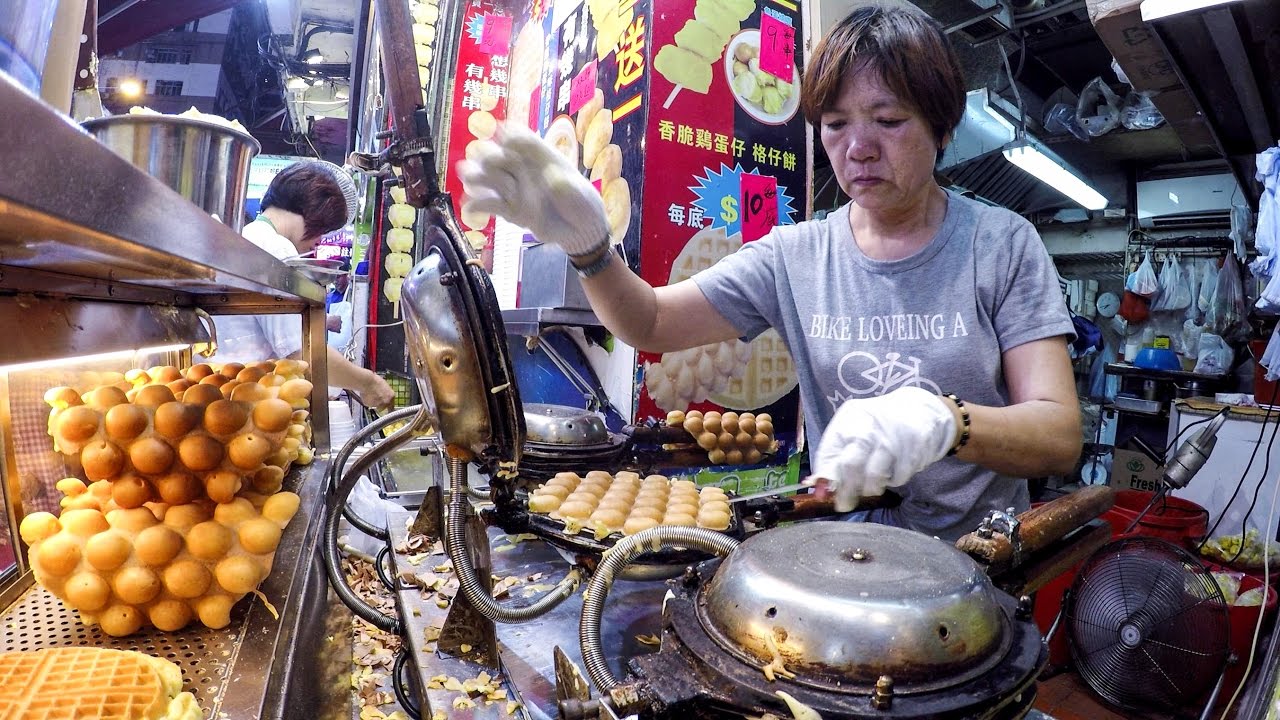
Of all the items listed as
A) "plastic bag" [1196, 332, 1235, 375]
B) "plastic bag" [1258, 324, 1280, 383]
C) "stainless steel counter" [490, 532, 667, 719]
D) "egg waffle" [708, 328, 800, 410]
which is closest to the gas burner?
"stainless steel counter" [490, 532, 667, 719]

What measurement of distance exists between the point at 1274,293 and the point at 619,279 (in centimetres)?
476

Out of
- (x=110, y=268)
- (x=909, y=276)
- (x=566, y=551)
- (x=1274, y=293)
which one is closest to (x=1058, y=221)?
(x=1274, y=293)

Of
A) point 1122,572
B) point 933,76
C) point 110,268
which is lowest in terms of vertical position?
point 1122,572

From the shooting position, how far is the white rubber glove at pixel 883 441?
1.42 metres

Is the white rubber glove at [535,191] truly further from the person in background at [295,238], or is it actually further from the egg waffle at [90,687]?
the person in background at [295,238]

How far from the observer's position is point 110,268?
3.59ft

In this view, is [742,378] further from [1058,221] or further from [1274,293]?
[1058,221]

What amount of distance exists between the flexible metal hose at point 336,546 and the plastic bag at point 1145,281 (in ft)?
38.9

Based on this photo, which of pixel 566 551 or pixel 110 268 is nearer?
pixel 110 268

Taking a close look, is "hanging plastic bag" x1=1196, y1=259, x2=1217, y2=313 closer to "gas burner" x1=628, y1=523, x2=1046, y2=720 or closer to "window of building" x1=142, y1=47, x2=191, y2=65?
"gas burner" x1=628, y1=523, x2=1046, y2=720

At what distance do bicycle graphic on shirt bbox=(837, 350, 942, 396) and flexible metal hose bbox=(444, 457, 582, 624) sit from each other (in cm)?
109

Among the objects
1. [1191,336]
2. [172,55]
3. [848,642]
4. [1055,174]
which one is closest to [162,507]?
[848,642]

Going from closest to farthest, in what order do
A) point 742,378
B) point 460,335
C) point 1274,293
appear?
point 460,335 < point 1274,293 < point 742,378

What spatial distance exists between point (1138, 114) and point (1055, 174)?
1.61 meters
